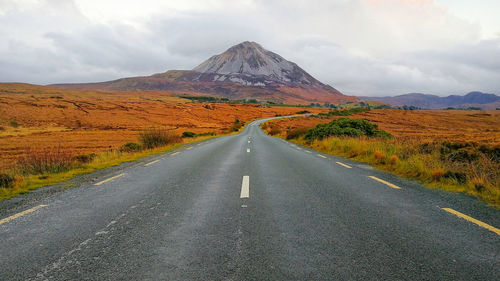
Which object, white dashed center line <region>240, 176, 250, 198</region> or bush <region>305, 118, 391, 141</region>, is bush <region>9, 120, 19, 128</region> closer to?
bush <region>305, 118, 391, 141</region>

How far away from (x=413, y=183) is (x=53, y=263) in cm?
827

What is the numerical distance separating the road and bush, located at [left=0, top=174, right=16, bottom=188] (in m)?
2.10

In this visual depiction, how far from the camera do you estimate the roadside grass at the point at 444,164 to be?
21.1 ft

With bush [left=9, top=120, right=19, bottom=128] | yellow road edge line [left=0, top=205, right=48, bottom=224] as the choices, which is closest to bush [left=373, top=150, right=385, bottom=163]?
yellow road edge line [left=0, top=205, right=48, bottom=224]

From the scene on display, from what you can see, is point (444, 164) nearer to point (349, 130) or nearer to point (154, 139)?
point (349, 130)

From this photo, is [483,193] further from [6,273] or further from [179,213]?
[6,273]

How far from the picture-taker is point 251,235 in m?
3.85

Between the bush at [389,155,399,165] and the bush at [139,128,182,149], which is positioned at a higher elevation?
the bush at [389,155,399,165]

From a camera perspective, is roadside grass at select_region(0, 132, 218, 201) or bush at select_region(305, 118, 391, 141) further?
bush at select_region(305, 118, 391, 141)

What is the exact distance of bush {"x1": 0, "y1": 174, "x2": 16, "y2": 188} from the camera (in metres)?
7.32

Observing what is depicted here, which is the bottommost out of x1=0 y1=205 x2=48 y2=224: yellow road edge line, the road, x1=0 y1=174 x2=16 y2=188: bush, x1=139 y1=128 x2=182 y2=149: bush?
x1=139 y1=128 x2=182 y2=149: bush

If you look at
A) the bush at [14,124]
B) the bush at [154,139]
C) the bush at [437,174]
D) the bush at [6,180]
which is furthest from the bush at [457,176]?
the bush at [14,124]

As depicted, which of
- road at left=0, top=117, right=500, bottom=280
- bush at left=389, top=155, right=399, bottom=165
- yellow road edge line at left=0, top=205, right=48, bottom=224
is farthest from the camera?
bush at left=389, top=155, right=399, bottom=165

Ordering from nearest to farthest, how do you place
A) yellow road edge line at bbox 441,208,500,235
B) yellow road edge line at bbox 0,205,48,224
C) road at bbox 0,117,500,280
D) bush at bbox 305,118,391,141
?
1. road at bbox 0,117,500,280
2. yellow road edge line at bbox 441,208,500,235
3. yellow road edge line at bbox 0,205,48,224
4. bush at bbox 305,118,391,141
